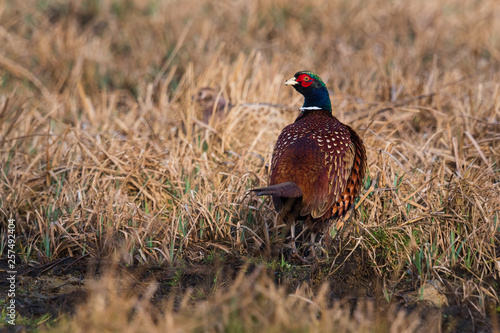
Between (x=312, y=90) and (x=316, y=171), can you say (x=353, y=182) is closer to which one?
(x=316, y=171)

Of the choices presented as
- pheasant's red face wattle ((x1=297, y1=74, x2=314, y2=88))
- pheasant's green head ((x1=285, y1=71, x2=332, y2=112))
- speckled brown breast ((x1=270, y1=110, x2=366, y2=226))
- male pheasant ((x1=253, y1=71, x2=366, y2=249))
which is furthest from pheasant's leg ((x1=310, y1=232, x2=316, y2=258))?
pheasant's red face wattle ((x1=297, y1=74, x2=314, y2=88))

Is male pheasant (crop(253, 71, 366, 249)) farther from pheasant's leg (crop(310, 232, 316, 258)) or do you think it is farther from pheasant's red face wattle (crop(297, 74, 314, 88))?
pheasant's red face wattle (crop(297, 74, 314, 88))

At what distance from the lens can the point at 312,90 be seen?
3604mm

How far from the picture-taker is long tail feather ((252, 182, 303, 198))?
9.93ft

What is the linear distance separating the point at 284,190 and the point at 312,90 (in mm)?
768

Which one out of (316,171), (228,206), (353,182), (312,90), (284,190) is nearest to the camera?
(284,190)

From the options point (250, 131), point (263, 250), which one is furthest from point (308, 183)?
point (250, 131)

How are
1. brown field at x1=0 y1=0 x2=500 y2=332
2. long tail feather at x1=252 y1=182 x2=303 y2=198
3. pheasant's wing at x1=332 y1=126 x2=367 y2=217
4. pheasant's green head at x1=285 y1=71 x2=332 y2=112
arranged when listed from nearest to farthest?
brown field at x1=0 y1=0 x2=500 y2=332 < long tail feather at x1=252 y1=182 x2=303 y2=198 < pheasant's wing at x1=332 y1=126 x2=367 y2=217 < pheasant's green head at x1=285 y1=71 x2=332 y2=112

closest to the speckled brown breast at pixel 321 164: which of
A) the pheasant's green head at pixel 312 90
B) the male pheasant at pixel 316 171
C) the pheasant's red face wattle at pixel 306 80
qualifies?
the male pheasant at pixel 316 171

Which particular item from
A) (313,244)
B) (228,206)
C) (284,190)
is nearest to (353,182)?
(313,244)

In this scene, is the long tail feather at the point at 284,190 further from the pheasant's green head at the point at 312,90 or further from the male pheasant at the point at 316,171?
the pheasant's green head at the point at 312,90

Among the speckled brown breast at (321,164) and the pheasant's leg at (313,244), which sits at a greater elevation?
the speckled brown breast at (321,164)

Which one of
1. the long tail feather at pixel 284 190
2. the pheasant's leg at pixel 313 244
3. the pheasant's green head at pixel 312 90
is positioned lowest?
the pheasant's leg at pixel 313 244

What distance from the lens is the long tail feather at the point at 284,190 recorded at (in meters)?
3.03
